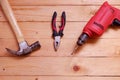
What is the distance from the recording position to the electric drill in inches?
46.9

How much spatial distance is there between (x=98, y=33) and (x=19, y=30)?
381 millimetres

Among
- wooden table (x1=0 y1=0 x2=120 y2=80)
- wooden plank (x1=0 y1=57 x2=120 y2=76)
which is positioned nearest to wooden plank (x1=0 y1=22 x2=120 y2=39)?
wooden table (x1=0 y1=0 x2=120 y2=80)

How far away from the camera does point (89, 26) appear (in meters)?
1.20

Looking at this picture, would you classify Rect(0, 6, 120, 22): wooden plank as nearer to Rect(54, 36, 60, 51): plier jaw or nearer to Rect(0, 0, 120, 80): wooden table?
Rect(0, 0, 120, 80): wooden table

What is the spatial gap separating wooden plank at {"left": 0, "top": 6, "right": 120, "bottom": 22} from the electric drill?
0.26ft

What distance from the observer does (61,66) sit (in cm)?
119

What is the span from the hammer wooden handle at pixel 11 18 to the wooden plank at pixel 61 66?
11 cm

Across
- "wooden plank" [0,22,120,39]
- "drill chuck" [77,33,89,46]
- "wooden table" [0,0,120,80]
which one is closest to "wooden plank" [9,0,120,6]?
"wooden table" [0,0,120,80]

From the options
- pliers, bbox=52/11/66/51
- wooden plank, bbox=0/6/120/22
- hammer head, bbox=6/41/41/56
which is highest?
wooden plank, bbox=0/6/120/22

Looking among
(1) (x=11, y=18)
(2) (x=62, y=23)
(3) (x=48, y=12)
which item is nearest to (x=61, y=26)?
(2) (x=62, y=23)

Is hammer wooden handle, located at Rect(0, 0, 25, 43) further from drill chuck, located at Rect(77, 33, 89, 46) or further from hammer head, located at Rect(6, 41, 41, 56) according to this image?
drill chuck, located at Rect(77, 33, 89, 46)

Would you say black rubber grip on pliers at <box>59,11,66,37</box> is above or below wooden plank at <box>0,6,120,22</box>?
below

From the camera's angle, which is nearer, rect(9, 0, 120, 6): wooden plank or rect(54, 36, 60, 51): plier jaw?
rect(54, 36, 60, 51): plier jaw

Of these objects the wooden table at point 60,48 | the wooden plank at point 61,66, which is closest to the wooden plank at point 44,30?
the wooden table at point 60,48
